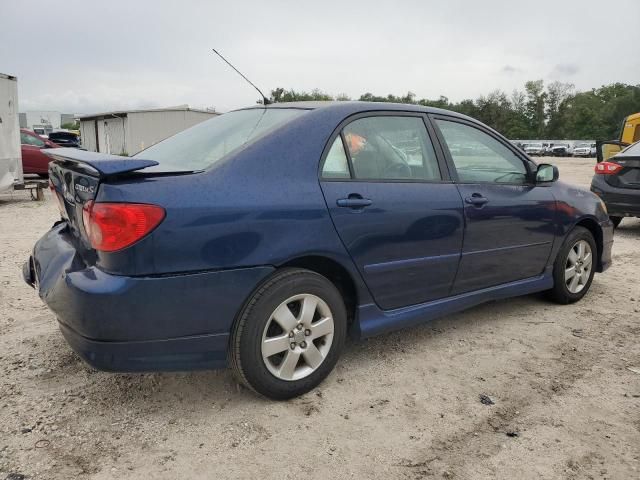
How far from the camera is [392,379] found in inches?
120

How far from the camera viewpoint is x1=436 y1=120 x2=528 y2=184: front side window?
11.5 feet

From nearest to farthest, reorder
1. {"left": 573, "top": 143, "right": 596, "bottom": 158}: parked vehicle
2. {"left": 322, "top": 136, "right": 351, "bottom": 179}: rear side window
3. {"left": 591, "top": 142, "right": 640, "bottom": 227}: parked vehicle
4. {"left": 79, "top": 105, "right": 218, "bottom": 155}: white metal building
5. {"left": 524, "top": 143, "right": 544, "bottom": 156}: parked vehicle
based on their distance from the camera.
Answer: {"left": 322, "top": 136, "right": 351, "bottom": 179}: rear side window, {"left": 591, "top": 142, "right": 640, "bottom": 227}: parked vehicle, {"left": 79, "top": 105, "right": 218, "bottom": 155}: white metal building, {"left": 573, "top": 143, "right": 596, "bottom": 158}: parked vehicle, {"left": 524, "top": 143, "right": 544, "bottom": 156}: parked vehicle

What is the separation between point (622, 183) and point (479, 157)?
15.4 ft

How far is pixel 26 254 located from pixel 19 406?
3.85m

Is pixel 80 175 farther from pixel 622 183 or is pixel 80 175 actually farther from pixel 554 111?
pixel 554 111

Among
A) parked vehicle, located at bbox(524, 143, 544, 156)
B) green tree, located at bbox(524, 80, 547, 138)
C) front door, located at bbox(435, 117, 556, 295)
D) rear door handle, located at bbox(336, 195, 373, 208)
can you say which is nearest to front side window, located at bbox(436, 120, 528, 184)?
front door, located at bbox(435, 117, 556, 295)

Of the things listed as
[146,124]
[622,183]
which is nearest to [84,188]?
[622,183]

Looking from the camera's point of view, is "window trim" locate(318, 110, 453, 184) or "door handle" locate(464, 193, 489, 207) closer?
"window trim" locate(318, 110, 453, 184)

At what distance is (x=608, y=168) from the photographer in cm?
751

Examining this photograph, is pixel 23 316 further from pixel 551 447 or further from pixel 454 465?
pixel 551 447

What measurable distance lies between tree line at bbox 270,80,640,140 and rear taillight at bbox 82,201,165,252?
275ft

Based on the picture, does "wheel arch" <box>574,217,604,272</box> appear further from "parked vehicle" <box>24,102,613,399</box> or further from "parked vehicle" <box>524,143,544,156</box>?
"parked vehicle" <box>524,143,544,156</box>

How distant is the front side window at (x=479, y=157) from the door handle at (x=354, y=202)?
0.89 m

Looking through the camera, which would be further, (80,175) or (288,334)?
(288,334)
